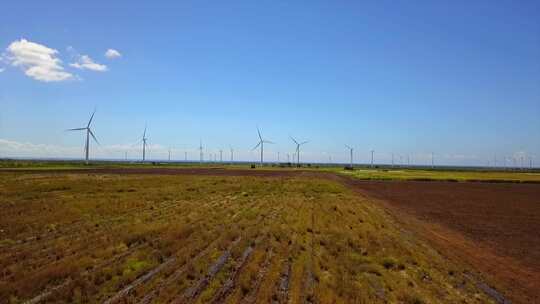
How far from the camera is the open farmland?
31.9 ft

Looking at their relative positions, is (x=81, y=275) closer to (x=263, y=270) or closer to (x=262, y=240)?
(x=263, y=270)

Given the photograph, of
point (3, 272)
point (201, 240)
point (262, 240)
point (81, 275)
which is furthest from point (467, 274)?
point (3, 272)

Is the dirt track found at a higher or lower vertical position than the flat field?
lower

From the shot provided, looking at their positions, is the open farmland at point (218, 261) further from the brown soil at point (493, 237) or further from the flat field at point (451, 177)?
→ the flat field at point (451, 177)

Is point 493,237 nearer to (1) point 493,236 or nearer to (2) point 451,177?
(1) point 493,236

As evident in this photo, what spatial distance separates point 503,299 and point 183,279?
31.1ft

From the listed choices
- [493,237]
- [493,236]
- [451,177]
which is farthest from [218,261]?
[451,177]

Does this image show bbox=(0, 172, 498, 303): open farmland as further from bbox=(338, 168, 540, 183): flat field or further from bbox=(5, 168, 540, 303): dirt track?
bbox=(338, 168, 540, 183): flat field

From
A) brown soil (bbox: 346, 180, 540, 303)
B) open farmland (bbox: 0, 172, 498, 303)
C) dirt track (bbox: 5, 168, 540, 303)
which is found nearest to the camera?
open farmland (bbox: 0, 172, 498, 303)

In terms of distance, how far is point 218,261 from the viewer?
A: 12852mm

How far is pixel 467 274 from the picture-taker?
12.9m

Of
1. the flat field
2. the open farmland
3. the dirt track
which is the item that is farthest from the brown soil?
the flat field

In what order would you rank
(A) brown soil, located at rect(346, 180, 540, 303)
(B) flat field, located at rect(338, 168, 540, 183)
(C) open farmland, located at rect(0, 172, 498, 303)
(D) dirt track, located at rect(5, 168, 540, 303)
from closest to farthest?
(C) open farmland, located at rect(0, 172, 498, 303), (A) brown soil, located at rect(346, 180, 540, 303), (D) dirt track, located at rect(5, 168, 540, 303), (B) flat field, located at rect(338, 168, 540, 183)

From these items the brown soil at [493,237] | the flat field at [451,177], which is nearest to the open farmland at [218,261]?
the brown soil at [493,237]
